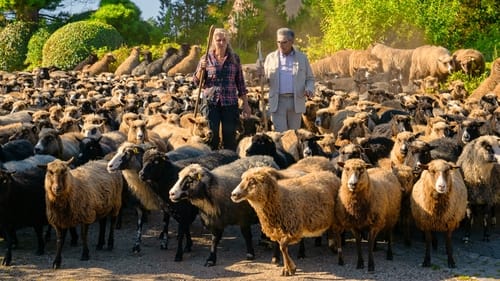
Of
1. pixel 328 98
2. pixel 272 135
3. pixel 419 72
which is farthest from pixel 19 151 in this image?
pixel 419 72

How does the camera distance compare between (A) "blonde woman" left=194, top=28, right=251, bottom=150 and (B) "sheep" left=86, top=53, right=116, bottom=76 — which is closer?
(A) "blonde woman" left=194, top=28, right=251, bottom=150

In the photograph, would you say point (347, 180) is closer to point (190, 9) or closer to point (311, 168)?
point (311, 168)

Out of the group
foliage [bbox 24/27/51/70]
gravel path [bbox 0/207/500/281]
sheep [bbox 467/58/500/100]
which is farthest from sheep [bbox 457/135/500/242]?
foliage [bbox 24/27/51/70]

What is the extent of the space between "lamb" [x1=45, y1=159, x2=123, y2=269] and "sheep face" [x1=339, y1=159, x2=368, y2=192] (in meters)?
3.26

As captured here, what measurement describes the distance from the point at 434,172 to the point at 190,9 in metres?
42.4

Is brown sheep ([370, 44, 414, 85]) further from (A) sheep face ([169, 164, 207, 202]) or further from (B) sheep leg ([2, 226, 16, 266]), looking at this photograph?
(B) sheep leg ([2, 226, 16, 266])

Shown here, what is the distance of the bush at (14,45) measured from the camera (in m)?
46.6

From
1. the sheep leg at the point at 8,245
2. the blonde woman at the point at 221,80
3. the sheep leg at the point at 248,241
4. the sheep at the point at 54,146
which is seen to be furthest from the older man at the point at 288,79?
the sheep leg at the point at 8,245

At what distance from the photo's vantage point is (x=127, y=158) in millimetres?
9609

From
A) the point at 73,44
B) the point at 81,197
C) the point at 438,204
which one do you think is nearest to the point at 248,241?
the point at 81,197

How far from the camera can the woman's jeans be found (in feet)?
38.0

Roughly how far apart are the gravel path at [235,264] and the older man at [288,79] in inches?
108

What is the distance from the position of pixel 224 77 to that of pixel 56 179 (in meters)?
3.64

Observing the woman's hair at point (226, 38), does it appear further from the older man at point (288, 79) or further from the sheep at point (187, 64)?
the sheep at point (187, 64)
